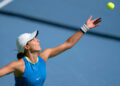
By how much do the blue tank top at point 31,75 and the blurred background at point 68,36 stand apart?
5.20ft

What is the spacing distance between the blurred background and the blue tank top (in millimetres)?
1584

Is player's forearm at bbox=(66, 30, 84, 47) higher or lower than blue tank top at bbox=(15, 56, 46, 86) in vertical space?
higher

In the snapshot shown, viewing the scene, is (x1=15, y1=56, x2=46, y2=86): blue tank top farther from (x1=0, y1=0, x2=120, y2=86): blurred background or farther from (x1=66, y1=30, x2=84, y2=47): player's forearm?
(x1=0, y1=0, x2=120, y2=86): blurred background

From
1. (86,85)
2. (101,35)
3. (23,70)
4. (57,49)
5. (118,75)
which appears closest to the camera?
(23,70)

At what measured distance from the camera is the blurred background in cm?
556

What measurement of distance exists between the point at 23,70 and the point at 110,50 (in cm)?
307

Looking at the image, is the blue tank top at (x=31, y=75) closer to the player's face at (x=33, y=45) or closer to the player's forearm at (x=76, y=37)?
the player's face at (x=33, y=45)

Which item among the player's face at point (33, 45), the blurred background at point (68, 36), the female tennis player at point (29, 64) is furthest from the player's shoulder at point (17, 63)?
the blurred background at point (68, 36)

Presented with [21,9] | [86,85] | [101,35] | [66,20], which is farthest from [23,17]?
[86,85]

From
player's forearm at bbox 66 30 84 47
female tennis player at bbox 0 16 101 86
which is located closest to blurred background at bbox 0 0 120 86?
player's forearm at bbox 66 30 84 47

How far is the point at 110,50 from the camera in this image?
20.9 feet

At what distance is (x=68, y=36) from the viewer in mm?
6613

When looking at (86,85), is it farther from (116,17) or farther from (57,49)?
(116,17)

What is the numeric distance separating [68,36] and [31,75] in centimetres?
301
